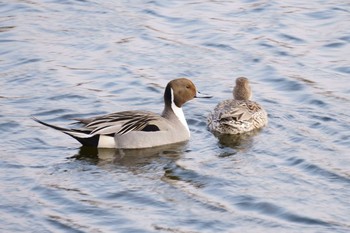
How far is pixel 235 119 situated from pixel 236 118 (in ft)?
0.06

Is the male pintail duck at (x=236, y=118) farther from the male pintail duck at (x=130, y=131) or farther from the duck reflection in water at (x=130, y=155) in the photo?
the duck reflection in water at (x=130, y=155)

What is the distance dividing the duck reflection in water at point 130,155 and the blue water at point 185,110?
0.03 m

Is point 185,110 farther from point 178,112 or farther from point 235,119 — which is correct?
point 235,119

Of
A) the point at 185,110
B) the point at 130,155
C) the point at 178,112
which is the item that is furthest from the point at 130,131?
the point at 185,110

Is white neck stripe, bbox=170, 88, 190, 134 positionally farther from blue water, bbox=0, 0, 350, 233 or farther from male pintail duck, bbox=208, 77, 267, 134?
male pintail duck, bbox=208, 77, 267, 134

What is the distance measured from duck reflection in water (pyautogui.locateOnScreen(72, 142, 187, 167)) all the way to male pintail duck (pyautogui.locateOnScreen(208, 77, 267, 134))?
21.4 inches

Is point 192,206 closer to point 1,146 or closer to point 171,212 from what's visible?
point 171,212

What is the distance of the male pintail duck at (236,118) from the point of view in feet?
39.0

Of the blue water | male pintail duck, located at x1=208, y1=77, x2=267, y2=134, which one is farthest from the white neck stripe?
male pintail duck, located at x1=208, y1=77, x2=267, y2=134

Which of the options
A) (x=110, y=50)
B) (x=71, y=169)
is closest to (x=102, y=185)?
(x=71, y=169)

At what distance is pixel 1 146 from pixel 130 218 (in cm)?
259

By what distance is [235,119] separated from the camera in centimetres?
1198

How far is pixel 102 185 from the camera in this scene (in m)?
9.98

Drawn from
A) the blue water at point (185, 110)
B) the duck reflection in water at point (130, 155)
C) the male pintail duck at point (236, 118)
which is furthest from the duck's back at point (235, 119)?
the duck reflection in water at point (130, 155)
